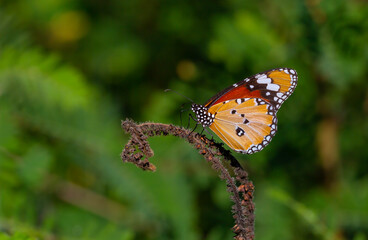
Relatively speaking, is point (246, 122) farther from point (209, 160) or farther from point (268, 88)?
point (209, 160)

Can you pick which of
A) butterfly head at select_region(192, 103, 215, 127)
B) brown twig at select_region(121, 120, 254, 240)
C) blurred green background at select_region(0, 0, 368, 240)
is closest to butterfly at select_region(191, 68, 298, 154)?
butterfly head at select_region(192, 103, 215, 127)

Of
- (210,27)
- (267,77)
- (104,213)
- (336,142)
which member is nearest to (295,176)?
(336,142)

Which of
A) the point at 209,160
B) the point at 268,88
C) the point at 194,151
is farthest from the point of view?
the point at 194,151

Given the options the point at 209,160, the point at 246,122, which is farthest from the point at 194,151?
the point at 209,160

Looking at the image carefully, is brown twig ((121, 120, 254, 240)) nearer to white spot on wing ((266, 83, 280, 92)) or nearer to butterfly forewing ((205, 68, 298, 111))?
butterfly forewing ((205, 68, 298, 111))

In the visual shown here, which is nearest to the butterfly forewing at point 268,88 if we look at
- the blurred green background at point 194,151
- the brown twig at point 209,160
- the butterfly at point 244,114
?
the butterfly at point 244,114

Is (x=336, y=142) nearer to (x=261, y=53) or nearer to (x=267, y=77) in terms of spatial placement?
(x=261, y=53)

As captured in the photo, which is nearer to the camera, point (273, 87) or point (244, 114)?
point (244, 114)
